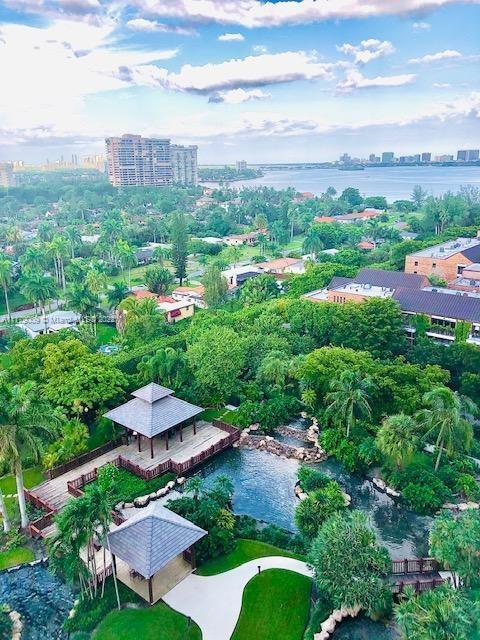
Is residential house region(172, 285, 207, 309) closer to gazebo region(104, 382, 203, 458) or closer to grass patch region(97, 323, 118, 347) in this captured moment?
grass patch region(97, 323, 118, 347)

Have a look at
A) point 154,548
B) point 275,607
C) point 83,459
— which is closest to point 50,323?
point 83,459

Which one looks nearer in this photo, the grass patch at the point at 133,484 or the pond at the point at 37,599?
the pond at the point at 37,599

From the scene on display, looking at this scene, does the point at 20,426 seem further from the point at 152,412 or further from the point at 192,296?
A: the point at 192,296

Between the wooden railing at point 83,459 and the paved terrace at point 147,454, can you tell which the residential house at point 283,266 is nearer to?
the paved terrace at point 147,454

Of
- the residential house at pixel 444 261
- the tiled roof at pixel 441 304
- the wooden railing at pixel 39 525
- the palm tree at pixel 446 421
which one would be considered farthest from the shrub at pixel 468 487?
the residential house at pixel 444 261

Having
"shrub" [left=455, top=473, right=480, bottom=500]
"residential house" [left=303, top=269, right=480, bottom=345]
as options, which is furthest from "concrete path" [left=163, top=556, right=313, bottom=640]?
"residential house" [left=303, top=269, right=480, bottom=345]

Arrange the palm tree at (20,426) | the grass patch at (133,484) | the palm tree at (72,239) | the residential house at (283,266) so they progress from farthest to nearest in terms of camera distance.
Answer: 1. the palm tree at (72,239)
2. the residential house at (283,266)
3. the grass patch at (133,484)
4. the palm tree at (20,426)
